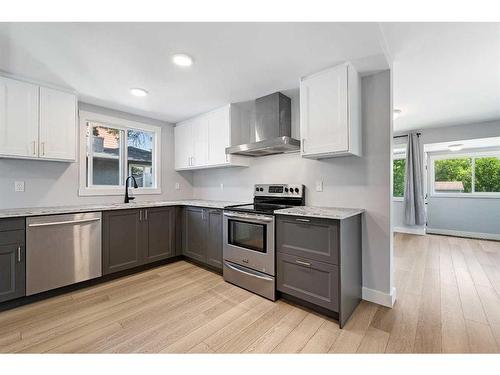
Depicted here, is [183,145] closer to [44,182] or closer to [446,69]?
[44,182]

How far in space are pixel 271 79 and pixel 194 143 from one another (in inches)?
68.7

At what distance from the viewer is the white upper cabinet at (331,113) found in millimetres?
2047

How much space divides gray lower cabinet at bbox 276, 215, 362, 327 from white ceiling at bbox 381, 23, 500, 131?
1.58m

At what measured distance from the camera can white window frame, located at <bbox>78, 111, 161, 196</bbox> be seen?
302cm

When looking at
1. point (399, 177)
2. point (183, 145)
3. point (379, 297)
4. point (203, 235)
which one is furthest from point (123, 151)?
point (399, 177)

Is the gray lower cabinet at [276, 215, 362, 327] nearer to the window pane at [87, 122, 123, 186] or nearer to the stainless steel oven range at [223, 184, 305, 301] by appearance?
the stainless steel oven range at [223, 184, 305, 301]

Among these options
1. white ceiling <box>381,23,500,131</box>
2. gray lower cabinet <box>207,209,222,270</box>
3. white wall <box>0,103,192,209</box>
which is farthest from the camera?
gray lower cabinet <box>207,209,222,270</box>

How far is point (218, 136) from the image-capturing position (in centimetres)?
326

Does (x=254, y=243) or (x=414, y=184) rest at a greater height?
(x=414, y=184)

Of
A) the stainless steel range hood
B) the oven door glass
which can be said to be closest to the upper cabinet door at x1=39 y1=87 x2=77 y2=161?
the stainless steel range hood

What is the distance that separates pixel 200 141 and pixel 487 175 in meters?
6.31

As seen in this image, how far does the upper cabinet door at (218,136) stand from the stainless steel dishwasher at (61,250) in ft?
5.32

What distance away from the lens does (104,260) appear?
2592 millimetres
